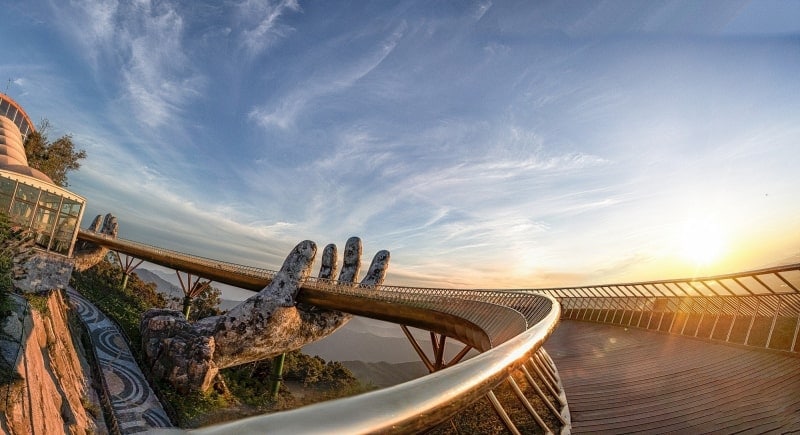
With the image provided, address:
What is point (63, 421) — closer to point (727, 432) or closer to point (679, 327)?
point (727, 432)

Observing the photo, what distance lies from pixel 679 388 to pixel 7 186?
25.9m

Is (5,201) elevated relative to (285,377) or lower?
elevated

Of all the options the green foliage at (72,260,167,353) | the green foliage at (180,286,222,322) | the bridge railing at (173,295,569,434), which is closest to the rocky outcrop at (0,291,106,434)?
the green foliage at (72,260,167,353)

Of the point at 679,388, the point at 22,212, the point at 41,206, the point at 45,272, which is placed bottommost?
the point at 45,272

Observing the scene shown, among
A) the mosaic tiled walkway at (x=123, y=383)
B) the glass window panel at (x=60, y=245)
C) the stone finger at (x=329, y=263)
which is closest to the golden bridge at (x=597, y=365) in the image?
the stone finger at (x=329, y=263)

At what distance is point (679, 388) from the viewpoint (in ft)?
18.7

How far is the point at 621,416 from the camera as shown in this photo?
14.5 ft

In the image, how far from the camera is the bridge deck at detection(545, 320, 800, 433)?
4352mm

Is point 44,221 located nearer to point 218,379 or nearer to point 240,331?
point 240,331

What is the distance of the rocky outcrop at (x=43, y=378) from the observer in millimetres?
7375

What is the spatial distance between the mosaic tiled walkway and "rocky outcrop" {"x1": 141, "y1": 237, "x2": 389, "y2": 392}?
2.70 ft

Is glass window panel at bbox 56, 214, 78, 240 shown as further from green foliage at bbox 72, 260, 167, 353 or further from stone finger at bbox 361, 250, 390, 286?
stone finger at bbox 361, 250, 390, 286

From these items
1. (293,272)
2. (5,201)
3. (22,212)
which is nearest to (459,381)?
(293,272)

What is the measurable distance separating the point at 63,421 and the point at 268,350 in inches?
301
